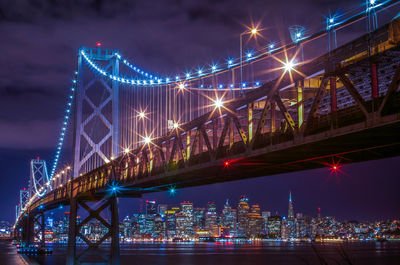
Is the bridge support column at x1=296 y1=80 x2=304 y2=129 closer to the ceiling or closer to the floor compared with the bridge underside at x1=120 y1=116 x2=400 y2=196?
closer to the ceiling

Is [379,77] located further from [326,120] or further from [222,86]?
[222,86]

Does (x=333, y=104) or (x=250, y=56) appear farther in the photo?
(x=250, y=56)

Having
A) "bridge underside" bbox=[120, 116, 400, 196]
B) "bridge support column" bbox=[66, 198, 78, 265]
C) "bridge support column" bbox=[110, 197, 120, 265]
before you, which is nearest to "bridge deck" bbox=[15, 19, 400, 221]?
"bridge underside" bbox=[120, 116, 400, 196]

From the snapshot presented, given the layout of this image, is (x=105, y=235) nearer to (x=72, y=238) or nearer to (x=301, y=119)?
(x=72, y=238)

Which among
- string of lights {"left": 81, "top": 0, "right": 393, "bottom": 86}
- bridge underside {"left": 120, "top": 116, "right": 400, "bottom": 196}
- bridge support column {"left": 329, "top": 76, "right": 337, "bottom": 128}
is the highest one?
string of lights {"left": 81, "top": 0, "right": 393, "bottom": 86}

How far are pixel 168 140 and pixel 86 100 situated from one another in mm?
19483

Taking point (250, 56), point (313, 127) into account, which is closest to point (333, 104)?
point (313, 127)

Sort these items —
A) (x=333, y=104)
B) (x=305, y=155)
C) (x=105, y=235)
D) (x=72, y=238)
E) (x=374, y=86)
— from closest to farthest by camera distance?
(x=374, y=86)
(x=333, y=104)
(x=305, y=155)
(x=105, y=235)
(x=72, y=238)

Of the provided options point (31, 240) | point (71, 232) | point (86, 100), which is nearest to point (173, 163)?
point (71, 232)

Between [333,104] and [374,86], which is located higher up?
[374,86]

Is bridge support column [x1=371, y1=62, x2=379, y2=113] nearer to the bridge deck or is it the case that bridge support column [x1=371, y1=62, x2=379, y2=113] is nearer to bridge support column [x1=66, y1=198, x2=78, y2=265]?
the bridge deck

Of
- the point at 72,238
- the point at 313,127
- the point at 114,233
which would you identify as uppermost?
the point at 313,127

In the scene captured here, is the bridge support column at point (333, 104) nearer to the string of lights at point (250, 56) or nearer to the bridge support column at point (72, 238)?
the string of lights at point (250, 56)

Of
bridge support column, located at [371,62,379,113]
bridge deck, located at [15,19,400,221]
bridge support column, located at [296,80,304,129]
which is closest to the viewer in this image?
bridge support column, located at [371,62,379,113]
